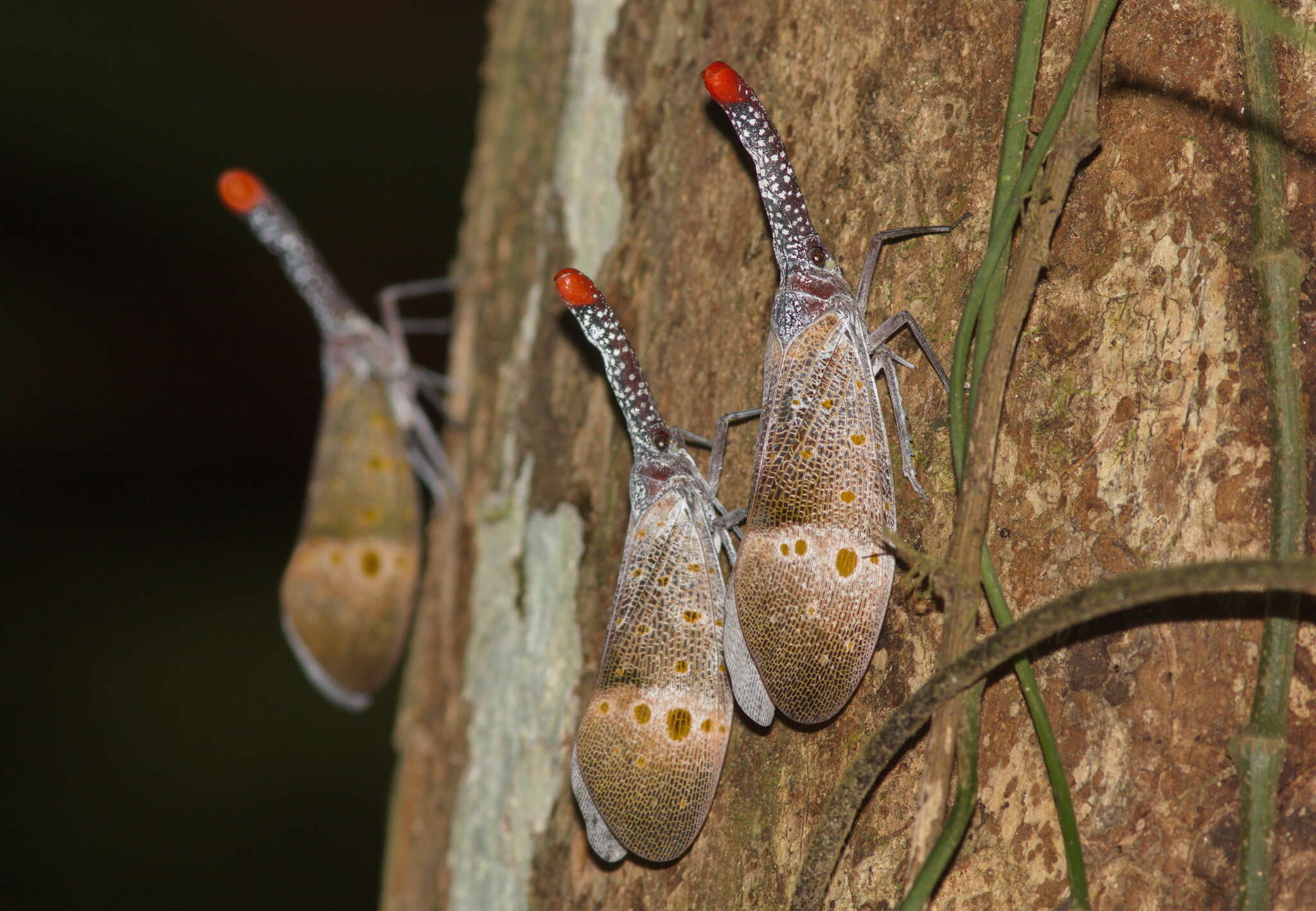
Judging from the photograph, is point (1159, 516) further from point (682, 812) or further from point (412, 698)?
point (412, 698)

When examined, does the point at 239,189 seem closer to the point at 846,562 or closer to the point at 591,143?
the point at 591,143

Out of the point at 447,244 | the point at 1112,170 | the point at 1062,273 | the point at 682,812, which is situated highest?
the point at 447,244

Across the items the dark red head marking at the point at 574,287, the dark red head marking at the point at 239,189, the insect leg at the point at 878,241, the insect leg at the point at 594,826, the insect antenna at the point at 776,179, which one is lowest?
the insect leg at the point at 594,826

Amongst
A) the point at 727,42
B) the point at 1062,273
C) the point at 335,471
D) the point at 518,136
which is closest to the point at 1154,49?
the point at 1062,273

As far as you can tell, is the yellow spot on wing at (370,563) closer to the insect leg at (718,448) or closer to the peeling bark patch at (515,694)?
the peeling bark patch at (515,694)

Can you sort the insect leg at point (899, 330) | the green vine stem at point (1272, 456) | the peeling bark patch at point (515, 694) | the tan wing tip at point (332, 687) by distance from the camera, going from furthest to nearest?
the tan wing tip at point (332, 687) < the peeling bark patch at point (515, 694) < the insect leg at point (899, 330) < the green vine stem at point (1272, 456)

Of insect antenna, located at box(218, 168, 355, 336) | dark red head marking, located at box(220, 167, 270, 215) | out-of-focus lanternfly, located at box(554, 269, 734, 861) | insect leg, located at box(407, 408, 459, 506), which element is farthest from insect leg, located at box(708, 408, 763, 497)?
insect antenna, located at box(218, 168, 355, 336)

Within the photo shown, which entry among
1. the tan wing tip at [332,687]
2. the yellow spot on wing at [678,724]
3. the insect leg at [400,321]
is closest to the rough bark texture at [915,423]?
the yellow spot on wing at [678,724]

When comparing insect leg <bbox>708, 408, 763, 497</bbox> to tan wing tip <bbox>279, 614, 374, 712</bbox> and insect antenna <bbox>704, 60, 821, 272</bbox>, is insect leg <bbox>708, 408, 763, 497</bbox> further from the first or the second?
tan wing tip <bbox>279, 614, 374, 712</bbox>
